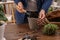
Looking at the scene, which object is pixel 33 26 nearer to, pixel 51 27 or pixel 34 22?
pixel 34 22

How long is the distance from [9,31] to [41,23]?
0.29 m


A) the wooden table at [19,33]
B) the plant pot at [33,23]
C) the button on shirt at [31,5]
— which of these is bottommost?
the wooden table at [19,33]

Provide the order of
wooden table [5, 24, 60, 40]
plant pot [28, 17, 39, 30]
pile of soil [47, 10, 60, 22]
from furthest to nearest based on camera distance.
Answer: pile of soil [47, 10, 60, 22], plant pot [28, 17, 39, 30], wooden table [5, 24, 60, 40]

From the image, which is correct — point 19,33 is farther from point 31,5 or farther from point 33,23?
point 31,5

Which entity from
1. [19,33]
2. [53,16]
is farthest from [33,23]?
[53,16]

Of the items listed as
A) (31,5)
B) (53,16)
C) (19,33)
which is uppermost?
(31,5)

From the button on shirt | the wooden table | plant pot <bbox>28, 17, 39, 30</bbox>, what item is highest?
the button on shirt

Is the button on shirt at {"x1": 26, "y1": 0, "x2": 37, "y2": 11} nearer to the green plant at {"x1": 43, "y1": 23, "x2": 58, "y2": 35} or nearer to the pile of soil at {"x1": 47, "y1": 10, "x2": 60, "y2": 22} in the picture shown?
the pile of soil at {"x1": 47, "y1": 10, "x2": 60, "y2": 22}

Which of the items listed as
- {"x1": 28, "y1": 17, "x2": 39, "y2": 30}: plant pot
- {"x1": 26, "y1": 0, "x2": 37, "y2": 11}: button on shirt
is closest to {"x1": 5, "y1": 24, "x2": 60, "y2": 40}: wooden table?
{"x1": 28, "y1": 17, "x2": 39, "y2": 30}: plant pot

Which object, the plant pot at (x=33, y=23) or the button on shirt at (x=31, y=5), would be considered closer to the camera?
the plant pot at (x=33, y=23)

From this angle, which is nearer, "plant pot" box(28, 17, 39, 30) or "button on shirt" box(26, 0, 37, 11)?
"plant pot" box(28, 17, 39, 30)

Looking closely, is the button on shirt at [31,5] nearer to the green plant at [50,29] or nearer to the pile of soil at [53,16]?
the pile of soil at [53,16]

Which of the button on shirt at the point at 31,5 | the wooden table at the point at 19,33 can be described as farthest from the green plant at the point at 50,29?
the button on shirt at the point at 31,5

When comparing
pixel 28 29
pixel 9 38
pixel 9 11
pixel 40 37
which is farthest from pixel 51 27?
pixel 9 11
